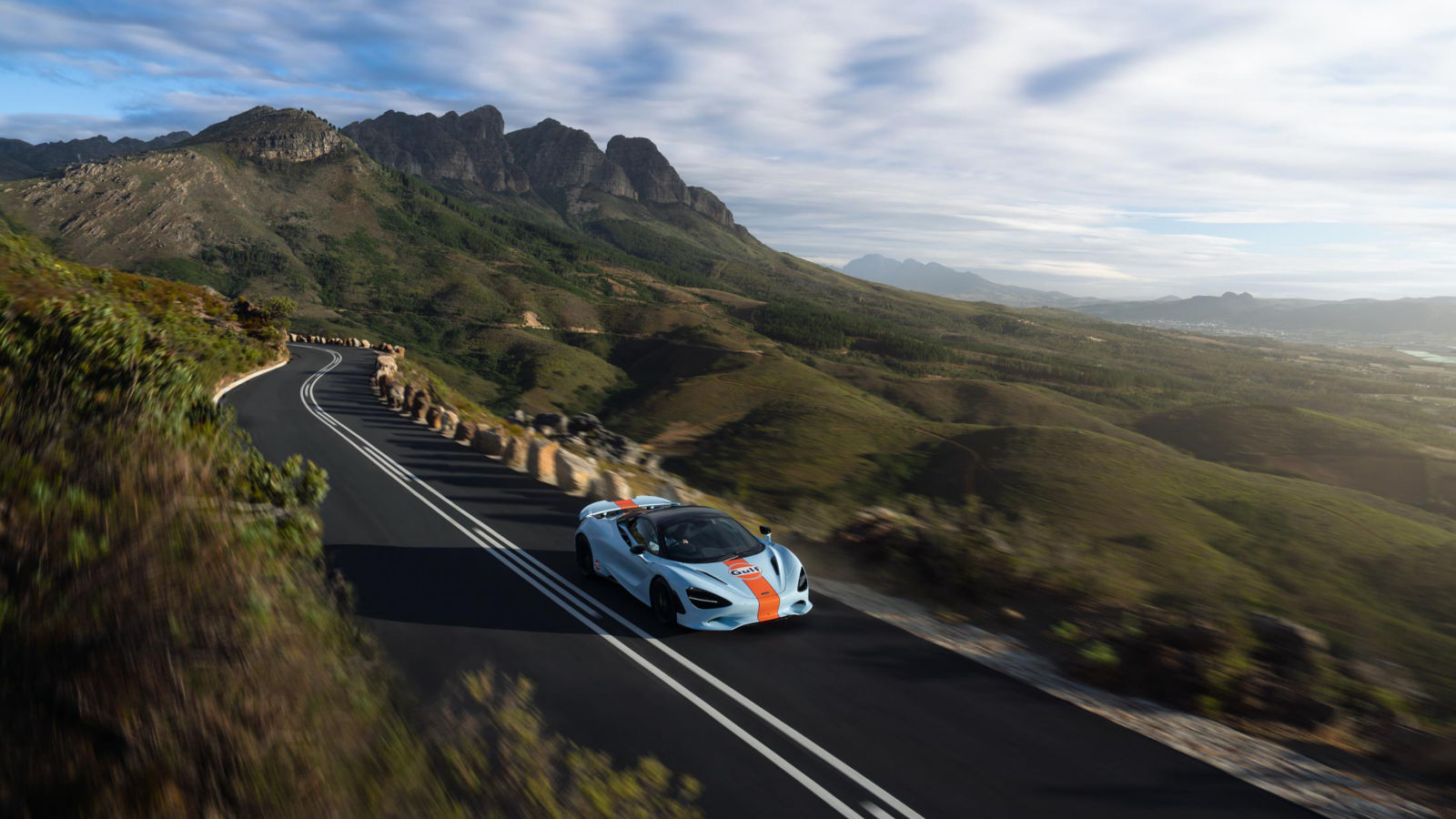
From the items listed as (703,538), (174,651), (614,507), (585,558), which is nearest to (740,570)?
(703,538)

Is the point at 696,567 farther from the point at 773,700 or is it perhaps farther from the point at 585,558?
the point at 585,558

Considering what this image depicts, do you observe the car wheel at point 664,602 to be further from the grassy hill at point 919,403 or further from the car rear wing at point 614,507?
the grassy hill at point 919,403

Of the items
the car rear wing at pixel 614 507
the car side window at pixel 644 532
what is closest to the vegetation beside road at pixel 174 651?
the car side window at pixel 644 532

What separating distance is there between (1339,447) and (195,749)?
3312 inches

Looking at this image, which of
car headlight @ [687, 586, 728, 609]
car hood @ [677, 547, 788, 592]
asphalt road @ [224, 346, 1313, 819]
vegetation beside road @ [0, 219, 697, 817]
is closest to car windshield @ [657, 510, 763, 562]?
car hood @ [677, 547, 788, 592]

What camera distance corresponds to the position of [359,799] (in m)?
4.09

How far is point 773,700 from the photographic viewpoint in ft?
22.4

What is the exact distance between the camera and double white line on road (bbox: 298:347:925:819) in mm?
5461

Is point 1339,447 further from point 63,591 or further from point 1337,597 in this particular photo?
point 63,591

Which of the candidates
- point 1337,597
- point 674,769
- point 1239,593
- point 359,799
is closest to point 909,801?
point 674,769

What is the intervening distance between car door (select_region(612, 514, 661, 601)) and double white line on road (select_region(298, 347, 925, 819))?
0.43 metres

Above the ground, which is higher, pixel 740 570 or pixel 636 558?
pixel 740 570

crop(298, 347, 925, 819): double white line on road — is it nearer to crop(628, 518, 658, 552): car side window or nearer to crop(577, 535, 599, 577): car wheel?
crop(577, 535, 599, 577): car wheel

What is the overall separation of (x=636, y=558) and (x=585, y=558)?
4.80 ft
